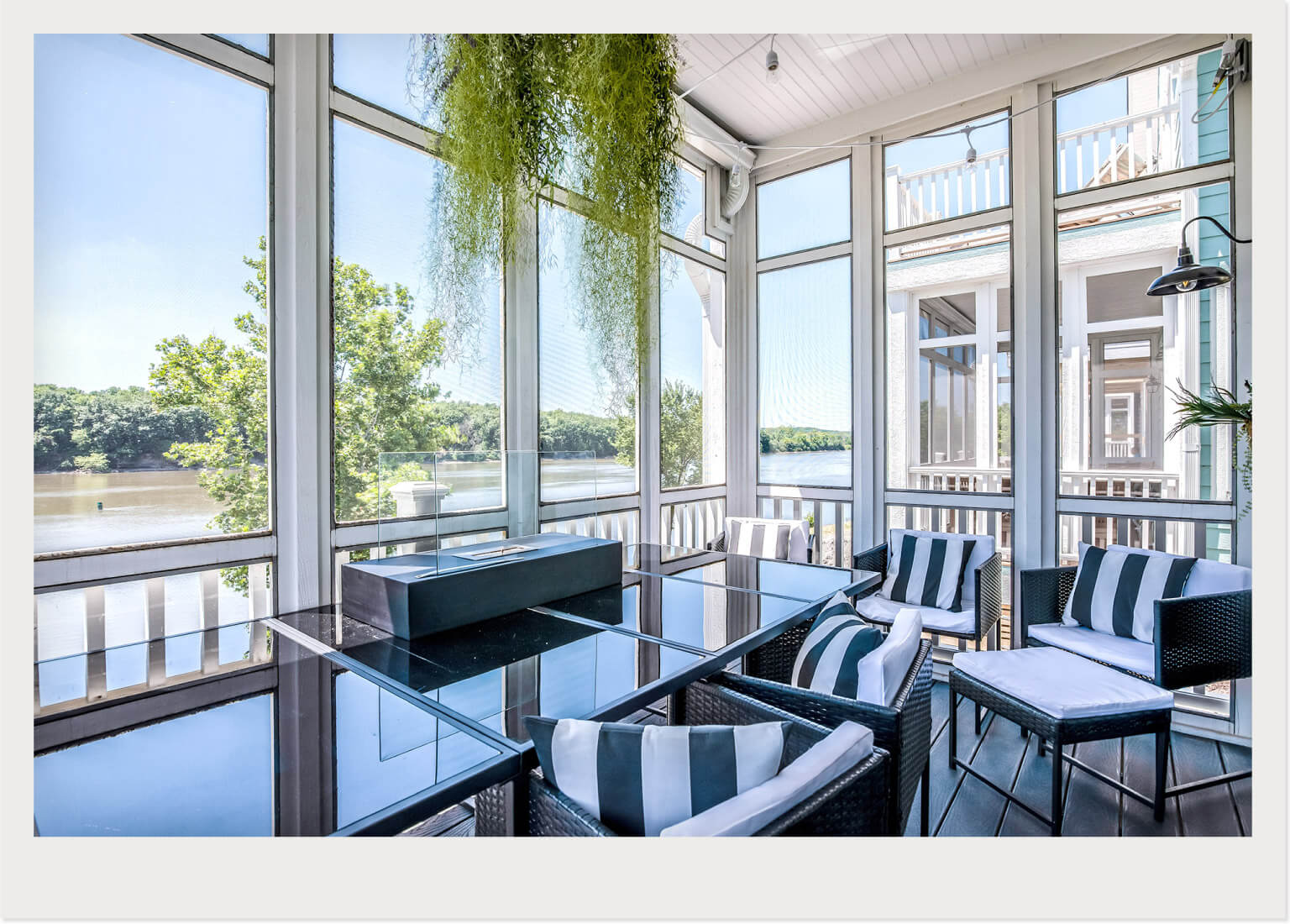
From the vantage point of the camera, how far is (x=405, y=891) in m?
0.84

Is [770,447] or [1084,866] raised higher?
[770,447]

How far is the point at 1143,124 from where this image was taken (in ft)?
10.3

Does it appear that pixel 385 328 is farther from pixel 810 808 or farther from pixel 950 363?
pixel 950 363

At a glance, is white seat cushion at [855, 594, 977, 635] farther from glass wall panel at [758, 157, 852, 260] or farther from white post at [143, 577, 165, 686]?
white post at [143, 577, 165, 686]

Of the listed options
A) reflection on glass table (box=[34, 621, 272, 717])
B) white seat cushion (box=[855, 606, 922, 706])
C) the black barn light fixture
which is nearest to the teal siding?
the black barn light fixture

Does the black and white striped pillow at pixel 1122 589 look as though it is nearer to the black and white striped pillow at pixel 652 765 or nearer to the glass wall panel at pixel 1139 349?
the glass wall panel at pixel 1139 349

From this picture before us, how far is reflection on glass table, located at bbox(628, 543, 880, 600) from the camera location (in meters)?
2.16

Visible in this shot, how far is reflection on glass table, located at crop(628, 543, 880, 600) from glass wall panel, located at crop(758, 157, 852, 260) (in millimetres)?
2520

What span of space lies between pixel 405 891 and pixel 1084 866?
3.21 feet

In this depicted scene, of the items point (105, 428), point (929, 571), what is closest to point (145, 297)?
point (105, 428)

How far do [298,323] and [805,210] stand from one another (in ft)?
10.9

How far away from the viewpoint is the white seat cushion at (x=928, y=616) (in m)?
3.11
